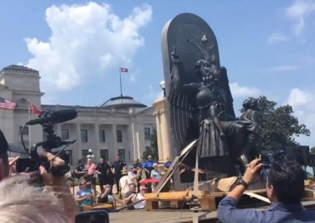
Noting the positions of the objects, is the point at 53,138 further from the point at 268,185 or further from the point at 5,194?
the point at 5,194

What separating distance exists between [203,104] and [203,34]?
2.29 meters

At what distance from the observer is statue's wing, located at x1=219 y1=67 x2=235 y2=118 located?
11.5 meters

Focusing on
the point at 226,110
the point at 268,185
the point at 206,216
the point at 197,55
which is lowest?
the point at 206,216

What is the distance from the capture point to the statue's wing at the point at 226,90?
11.5 metres

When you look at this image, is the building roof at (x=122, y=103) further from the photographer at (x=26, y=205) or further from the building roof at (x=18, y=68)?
the photographer at (x=26, y=205)

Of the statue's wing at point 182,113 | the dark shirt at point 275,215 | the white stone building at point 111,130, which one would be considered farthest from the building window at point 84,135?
the dark shirt at point 275,215

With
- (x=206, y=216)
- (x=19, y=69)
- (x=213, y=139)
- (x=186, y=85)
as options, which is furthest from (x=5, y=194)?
(x=19, y=69)

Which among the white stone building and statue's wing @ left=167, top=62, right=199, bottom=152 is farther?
the white stone building

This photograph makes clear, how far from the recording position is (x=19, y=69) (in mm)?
77312

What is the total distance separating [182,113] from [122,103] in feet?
288

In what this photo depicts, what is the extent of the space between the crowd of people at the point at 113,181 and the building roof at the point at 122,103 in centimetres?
7678

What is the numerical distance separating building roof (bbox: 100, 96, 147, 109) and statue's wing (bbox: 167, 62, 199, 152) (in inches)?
3370

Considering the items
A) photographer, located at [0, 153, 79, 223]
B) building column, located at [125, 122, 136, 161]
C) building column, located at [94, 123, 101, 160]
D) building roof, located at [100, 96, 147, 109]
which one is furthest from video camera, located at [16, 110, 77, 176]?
building roof, located at [100, 96, 147, 109]

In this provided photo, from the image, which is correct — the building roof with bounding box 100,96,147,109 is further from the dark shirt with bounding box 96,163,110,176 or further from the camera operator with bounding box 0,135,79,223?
the camera operator with bounding box 0,135,79,223
